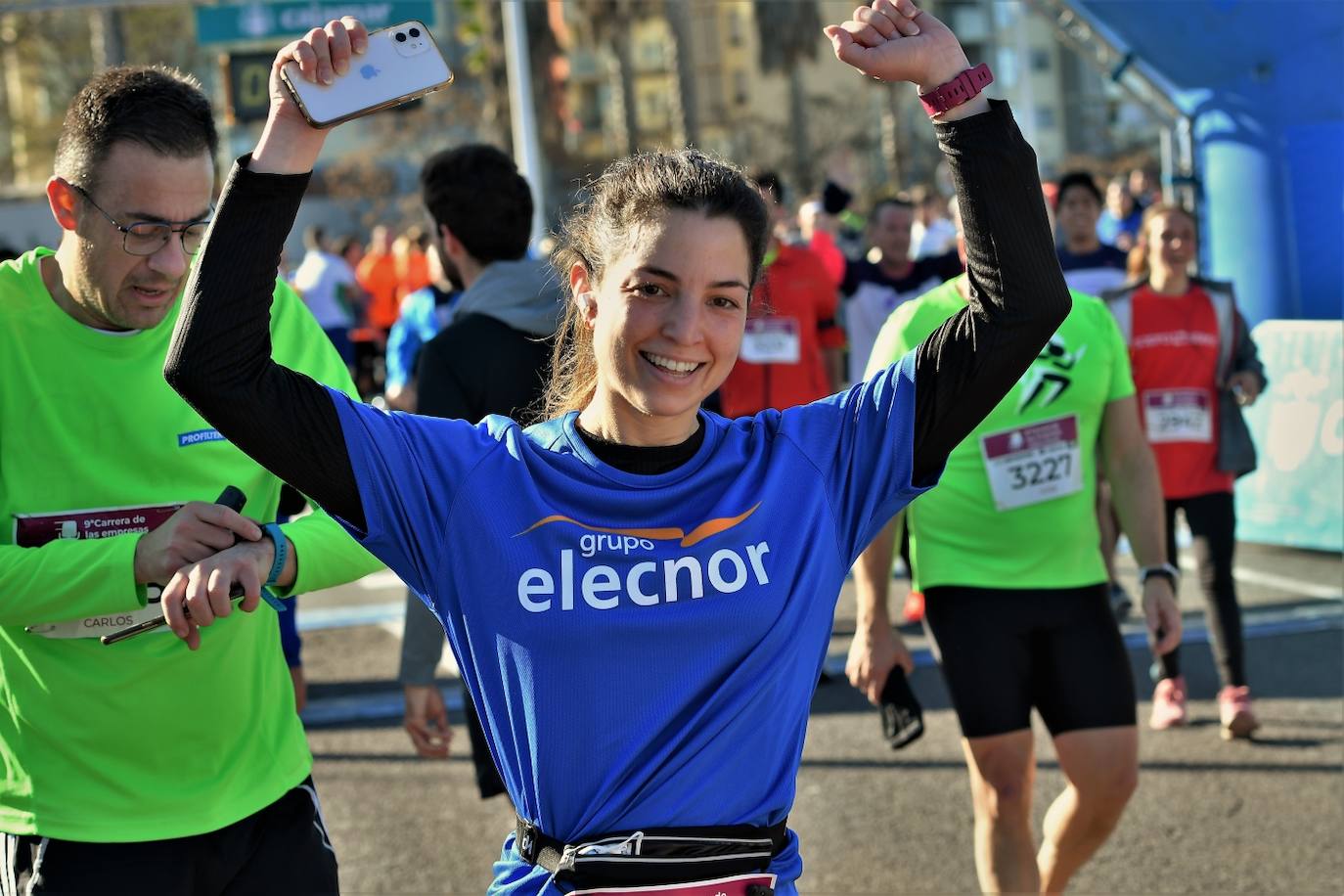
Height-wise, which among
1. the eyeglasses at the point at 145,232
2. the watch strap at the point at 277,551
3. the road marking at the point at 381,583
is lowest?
the road marking at the point at 381,583

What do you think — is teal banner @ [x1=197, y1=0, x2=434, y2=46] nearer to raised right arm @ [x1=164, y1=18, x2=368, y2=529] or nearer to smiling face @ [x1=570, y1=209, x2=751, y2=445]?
smiling face @ [x1=570, y1=209, x2=751, y2=445]

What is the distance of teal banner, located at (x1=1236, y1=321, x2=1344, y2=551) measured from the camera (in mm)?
8930

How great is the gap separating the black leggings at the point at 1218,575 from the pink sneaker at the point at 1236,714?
0.33ft

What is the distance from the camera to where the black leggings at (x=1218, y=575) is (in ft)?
21.2

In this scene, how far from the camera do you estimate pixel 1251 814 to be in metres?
5.47

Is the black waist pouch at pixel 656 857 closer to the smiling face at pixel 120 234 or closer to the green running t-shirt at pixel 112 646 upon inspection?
the green running t-shirt at pixel 112 646

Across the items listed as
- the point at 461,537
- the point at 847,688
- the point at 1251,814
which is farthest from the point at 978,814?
the point at 847,688

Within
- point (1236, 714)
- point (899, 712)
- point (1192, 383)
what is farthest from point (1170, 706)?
point (899, 712)

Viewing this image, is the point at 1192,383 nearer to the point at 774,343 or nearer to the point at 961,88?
the point at 774,343

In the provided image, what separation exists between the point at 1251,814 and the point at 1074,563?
5.59ft

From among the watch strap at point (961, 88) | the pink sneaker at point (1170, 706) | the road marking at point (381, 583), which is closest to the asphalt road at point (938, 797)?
the pink sneaker at point (1170, 706)

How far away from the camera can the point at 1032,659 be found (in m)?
4.24

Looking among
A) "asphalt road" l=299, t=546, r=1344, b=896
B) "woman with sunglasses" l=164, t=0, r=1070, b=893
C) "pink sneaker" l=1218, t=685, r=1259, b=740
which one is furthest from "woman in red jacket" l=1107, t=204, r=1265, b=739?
"woman with sunglasses" l=164, t=0, r=1070, b=893

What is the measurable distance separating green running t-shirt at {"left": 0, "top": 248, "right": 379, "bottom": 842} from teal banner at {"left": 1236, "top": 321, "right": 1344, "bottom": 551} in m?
7.30
